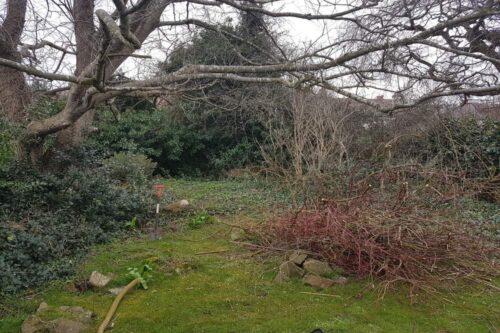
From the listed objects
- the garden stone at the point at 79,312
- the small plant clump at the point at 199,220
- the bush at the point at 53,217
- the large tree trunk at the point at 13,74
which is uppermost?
the large tree trunk at the point at 13,74

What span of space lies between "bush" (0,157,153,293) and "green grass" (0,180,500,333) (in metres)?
0.32

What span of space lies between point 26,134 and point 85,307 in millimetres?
3732

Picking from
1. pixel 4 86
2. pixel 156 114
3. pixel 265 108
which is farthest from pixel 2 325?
pixel 156 114

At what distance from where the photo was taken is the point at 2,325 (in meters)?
3.99

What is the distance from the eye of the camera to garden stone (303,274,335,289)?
16.7 feet

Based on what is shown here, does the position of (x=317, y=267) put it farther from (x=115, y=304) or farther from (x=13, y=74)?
(x=13, y=74)

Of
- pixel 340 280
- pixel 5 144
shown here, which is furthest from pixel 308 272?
pixel 5 144

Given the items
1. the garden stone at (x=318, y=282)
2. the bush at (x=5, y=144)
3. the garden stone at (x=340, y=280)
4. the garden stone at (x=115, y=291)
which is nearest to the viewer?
the garden stone at (x=115, y=291)

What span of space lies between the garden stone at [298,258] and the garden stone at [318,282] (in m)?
0.37

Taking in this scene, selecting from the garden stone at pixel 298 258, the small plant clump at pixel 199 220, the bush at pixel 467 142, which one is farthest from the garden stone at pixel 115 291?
the bush at pixel 467 142

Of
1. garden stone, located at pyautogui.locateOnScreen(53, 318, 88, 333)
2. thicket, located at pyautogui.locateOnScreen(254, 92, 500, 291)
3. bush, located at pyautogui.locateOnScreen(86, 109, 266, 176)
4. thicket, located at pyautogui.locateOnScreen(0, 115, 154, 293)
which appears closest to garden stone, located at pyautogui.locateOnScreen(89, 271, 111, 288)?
thicket, located at pyautogui.locateOnScreen(0, 115, 154, 293)

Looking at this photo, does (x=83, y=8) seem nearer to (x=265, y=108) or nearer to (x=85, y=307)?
(x=85, y=307)

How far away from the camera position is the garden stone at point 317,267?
5.37 metres

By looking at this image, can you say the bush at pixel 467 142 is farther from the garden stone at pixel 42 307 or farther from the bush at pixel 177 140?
the garden stone at pixel 42 307
